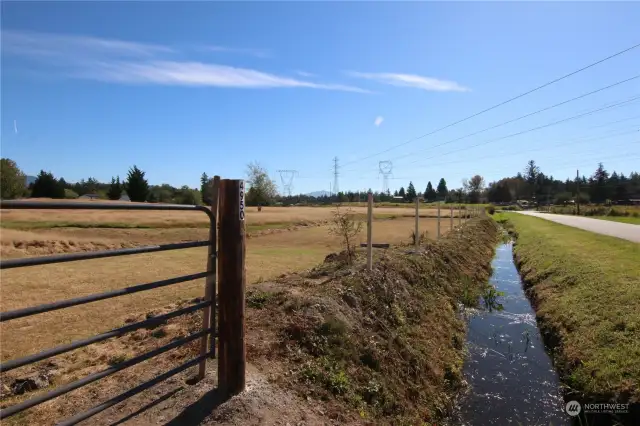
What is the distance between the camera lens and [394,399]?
5.58 meters

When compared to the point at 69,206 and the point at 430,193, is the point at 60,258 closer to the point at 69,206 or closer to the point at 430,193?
the point at 69,206

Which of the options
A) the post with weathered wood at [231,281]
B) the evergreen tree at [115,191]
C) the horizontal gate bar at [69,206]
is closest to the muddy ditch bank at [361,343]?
the post with weathered wood at [231,281]

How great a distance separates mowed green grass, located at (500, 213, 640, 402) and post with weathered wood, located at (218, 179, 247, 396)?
5.27 metres

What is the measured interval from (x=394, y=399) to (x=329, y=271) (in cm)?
448

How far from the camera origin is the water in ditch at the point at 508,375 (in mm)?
6363

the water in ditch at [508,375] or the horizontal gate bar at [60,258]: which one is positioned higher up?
the horizontal gate bar at [60,258]

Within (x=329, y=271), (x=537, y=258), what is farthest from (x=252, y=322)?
(x=537, y=258)

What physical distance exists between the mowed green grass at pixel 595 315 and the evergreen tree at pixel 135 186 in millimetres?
73182

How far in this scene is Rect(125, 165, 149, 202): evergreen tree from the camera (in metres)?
75.1

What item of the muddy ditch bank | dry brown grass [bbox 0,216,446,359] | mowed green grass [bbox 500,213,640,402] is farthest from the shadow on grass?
mowed green grass [bbox 500,213,640,402]

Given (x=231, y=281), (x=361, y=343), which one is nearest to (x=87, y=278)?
(x=361, y=343)

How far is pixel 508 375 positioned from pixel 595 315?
2.34m

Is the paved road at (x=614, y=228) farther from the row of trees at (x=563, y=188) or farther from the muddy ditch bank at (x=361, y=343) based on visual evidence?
the row of trees at (x=563, y=188)

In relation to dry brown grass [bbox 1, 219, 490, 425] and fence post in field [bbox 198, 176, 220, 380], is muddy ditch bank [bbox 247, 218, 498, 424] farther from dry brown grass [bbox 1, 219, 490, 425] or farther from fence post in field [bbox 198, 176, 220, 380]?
fence post in field [bbox 198, 176, 220, 380]
